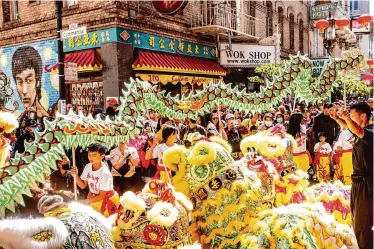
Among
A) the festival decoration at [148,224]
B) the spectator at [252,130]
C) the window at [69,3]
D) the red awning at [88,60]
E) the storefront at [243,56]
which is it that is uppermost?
the window at [69,3]

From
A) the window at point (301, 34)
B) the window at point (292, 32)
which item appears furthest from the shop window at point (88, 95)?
the window at point (301, 34)

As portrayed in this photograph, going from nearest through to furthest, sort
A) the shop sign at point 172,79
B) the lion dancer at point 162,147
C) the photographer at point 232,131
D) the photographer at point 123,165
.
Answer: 1. the lion dancer at point 162,147
2. the photographer at point 123,165
3. the photographer at point 232,131
4. the shop sign at point 172,79

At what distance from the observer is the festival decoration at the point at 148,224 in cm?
277

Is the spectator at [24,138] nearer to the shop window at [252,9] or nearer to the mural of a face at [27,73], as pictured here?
the mural of a face at [27,73]

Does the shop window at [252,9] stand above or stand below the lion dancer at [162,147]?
above

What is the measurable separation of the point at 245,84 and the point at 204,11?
445 cm

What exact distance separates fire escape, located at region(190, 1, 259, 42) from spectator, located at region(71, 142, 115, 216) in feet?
36.1

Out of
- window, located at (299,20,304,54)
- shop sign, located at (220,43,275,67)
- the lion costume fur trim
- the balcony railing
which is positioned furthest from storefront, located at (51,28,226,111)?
window, located at (299,20,304,54)

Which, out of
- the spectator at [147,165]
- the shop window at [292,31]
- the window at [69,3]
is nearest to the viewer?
the spectator at [147,165]

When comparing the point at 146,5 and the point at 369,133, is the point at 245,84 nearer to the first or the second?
the point at 146,5

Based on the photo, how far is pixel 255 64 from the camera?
56.2ft

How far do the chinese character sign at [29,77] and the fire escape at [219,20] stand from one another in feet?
16.9

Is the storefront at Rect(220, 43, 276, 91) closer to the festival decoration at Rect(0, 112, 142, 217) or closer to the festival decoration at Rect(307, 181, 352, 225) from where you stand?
the festival decoration at Rect(307, 181, 352, 225)

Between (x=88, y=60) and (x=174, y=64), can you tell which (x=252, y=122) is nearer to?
(x=174, y=64)
